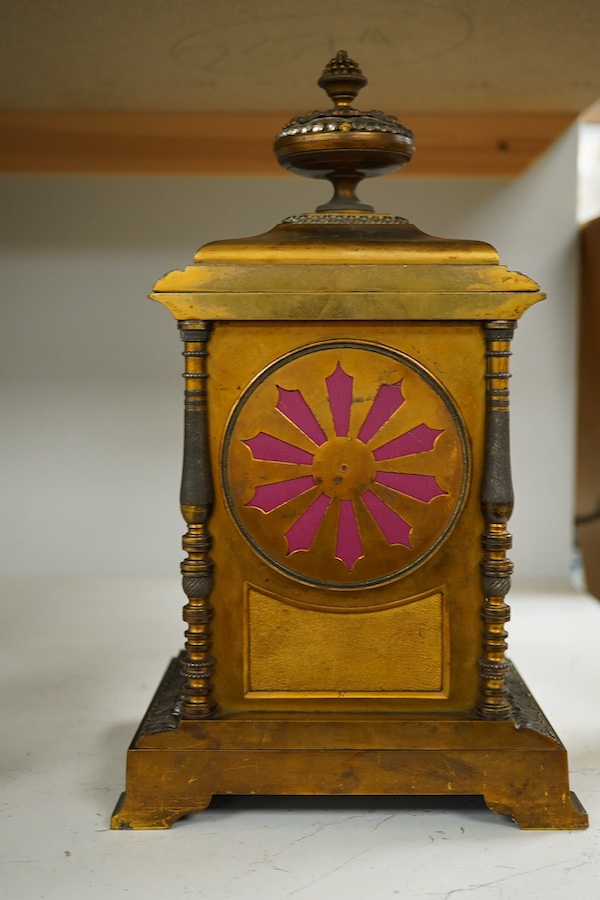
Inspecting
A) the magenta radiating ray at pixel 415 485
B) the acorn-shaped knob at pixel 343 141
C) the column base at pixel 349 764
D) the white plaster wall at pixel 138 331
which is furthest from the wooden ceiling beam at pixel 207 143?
the column base at pixel 349 764

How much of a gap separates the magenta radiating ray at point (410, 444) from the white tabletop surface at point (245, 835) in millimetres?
632

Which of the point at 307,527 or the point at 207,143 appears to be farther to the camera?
the point at 207,143

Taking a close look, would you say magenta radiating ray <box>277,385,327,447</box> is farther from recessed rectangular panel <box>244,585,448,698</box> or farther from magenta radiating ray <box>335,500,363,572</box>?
recessed rectangular panel <box>244,585,448,698</box>

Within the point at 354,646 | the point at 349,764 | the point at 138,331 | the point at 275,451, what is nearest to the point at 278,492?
the point at 275,451

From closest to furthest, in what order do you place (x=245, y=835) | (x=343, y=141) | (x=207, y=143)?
(x=245, y=835) < (x=343, y=141) < (x=207, y=143)

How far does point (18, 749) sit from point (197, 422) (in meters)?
0.85

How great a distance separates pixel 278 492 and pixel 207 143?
2.24 metres

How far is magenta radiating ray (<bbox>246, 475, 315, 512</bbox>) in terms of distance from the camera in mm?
1965

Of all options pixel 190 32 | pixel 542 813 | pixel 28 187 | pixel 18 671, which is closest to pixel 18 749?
pixel 18 671

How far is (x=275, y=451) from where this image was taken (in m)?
1.96

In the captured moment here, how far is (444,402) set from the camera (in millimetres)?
1964

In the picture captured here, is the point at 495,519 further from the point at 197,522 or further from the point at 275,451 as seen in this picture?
the point at 197,522

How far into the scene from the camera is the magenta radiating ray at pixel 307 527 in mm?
1970

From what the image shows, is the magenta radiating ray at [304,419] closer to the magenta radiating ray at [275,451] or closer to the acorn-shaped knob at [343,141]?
the magenta radiating ray at [275,451]
